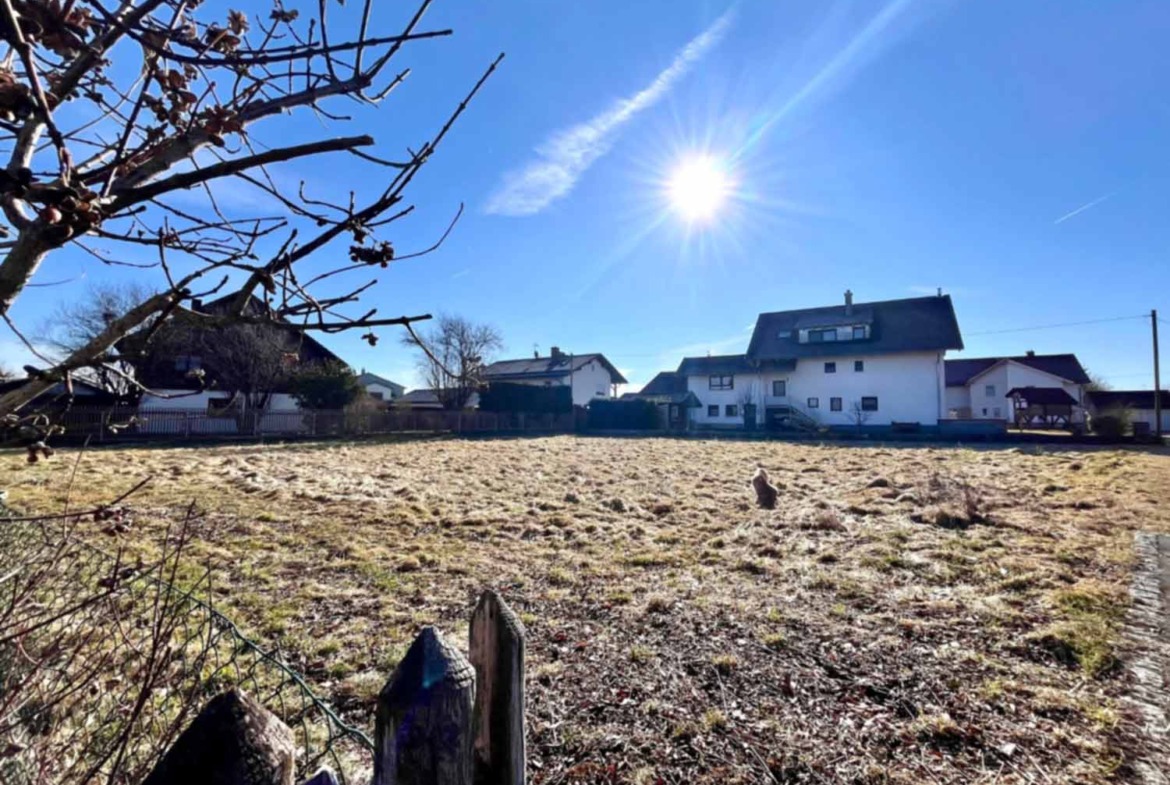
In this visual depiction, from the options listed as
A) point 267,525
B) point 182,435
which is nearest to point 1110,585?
point 267,525

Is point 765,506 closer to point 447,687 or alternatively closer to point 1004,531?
point 1004,531

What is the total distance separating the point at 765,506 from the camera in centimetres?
823

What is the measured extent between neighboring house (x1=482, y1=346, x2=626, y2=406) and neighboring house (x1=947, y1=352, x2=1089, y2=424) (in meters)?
26.9

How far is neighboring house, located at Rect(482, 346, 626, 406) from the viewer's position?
4275 cm

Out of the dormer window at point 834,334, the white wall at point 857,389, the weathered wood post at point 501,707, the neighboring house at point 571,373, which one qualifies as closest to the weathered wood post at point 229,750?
the weathered wood post at point 501,707

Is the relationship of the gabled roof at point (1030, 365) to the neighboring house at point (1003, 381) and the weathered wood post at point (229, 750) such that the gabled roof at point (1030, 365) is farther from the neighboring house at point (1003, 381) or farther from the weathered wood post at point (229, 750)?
the weathered wood post at point (229, 750)

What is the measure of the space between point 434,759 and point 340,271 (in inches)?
45.7

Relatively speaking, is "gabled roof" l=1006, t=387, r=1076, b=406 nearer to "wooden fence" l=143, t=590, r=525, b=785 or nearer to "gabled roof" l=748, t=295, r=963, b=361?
"gabled roof" l=748, t=295, r=963, b=361

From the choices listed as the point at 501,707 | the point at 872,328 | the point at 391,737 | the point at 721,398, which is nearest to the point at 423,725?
the point at 391,737

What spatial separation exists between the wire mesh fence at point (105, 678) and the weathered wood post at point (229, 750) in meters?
0.16

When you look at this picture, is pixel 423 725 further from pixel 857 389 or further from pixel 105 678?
pixel 857 389

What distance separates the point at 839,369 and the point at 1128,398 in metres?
26.9

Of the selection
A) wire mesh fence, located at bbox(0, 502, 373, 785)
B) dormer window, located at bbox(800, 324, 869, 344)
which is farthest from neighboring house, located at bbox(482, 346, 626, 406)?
wire mesh fence, located at bbox(0, 502, 373, 785)

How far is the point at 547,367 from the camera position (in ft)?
148
